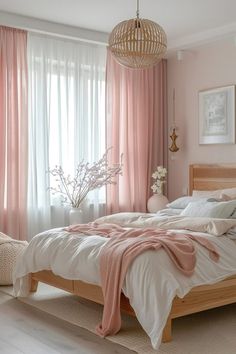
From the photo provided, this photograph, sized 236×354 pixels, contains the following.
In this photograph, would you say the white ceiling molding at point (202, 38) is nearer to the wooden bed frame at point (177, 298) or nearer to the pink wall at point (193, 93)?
the pink wall at point (193, 93)

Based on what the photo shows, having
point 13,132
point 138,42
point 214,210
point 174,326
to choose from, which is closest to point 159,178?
point 13,132

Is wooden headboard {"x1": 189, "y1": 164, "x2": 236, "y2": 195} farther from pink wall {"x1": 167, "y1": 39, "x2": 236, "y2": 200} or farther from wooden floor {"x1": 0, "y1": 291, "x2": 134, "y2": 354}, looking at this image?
wooden floor {"x1": 0, "y1": 291, "x2": 134, "y2": 354}

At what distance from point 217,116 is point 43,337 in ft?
11.4

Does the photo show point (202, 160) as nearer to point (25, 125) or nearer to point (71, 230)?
point (25, 125)

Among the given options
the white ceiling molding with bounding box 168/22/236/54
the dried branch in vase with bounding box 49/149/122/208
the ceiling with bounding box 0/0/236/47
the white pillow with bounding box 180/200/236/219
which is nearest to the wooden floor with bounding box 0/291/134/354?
the white pillow with bounding box 180/200/236/219

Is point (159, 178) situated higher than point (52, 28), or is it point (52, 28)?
point (52, 28)

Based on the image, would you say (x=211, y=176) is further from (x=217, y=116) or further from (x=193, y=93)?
(x=193, y=93)

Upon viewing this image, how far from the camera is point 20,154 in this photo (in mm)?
5457

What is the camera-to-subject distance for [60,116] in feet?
18.9

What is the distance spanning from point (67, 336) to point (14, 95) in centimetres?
286

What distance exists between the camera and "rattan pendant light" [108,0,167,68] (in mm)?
3857

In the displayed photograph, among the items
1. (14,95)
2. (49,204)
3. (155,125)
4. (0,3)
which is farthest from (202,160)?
(0,3)

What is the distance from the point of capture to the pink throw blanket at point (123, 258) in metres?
3.30

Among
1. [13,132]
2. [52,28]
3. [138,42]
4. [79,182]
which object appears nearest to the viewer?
[138,42]
